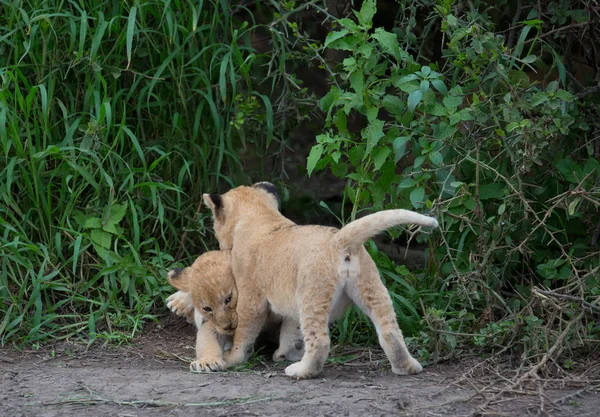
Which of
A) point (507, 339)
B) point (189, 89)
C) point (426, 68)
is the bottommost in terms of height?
point (507, 339)

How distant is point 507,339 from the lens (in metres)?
5.42

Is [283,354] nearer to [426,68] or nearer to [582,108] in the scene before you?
[426,68]

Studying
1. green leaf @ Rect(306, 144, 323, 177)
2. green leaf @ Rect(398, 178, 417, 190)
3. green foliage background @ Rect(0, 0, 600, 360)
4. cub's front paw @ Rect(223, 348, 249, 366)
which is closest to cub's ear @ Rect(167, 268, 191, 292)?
green foliage background @ Rect(0, 0, 600, 360)

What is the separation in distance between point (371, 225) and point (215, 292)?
3.99 ft

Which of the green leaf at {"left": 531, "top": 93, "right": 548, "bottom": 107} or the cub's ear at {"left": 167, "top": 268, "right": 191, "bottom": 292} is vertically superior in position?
the green leaf at {"left": 531, "top": 93, "right": 548, "bottom": 107}

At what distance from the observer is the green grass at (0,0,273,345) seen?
623 cm

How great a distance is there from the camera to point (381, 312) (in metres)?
5.11

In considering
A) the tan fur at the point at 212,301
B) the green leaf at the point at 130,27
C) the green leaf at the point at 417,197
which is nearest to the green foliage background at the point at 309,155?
the green leaf at the point at 417,197

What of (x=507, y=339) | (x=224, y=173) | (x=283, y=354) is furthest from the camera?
(x=224, y=173)

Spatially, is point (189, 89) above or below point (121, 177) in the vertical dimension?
above

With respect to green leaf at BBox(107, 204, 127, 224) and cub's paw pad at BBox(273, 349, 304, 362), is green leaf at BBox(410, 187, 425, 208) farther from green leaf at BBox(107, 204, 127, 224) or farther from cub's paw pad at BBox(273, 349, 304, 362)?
green leaf at BBox(107, 204, 127, 224)

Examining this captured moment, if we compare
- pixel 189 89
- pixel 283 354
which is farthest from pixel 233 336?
pixel 189 89

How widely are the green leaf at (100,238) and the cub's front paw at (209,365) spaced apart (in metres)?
1.21

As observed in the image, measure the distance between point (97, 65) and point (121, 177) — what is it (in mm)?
750
